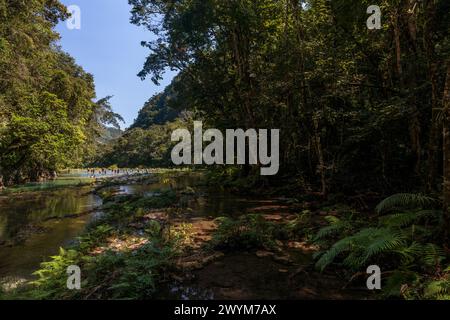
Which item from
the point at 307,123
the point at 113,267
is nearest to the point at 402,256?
A: the point at 113,267

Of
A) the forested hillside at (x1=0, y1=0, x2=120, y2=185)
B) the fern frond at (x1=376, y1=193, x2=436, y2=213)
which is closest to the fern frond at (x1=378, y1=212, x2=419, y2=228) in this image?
the fern frond at (x1=376, y1=193, x2=436, y2=213)

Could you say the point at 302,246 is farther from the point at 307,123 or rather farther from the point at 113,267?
the point at 307,123

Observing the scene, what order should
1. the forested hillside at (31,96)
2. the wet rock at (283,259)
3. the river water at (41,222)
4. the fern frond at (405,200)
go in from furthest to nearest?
1. the forested hillside at (31,96)
2. the river water at (41,222)
3. the fern frond at (405,200)
4. the wet rock at (283,259)

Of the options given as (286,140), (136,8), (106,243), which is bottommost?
(106,243)

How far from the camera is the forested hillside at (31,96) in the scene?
2329 cm

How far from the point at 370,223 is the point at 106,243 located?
684cm

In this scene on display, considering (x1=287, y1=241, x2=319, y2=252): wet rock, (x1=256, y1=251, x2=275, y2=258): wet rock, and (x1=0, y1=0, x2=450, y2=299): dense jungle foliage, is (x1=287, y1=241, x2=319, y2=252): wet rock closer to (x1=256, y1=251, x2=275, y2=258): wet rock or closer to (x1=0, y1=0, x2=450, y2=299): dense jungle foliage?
(x1=0, y1=0, x2=450, y2=299): dense jungle foliage

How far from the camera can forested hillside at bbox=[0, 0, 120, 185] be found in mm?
23286

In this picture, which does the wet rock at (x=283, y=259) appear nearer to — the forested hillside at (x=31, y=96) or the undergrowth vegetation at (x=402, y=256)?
the undergrowth vegetation at (x=402, y=256)

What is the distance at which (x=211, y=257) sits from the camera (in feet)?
23.2

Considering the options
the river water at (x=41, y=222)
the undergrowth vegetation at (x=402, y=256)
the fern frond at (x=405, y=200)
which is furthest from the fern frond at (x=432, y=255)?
the river water at (x=41, y=222)

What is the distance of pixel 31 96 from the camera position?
28.5 metres

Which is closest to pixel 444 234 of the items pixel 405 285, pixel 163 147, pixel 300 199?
pixel 405 285
